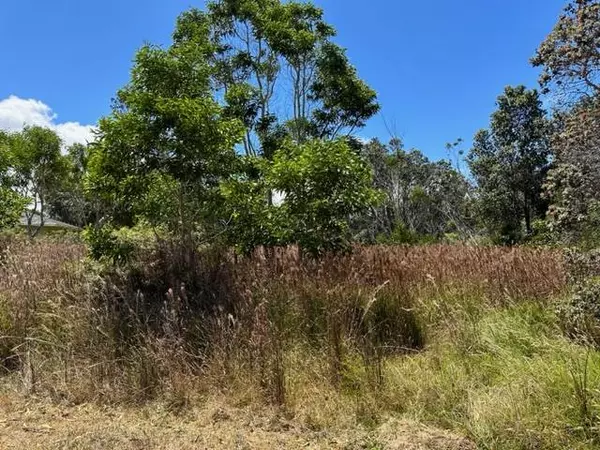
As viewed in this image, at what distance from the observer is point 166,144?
5.89m

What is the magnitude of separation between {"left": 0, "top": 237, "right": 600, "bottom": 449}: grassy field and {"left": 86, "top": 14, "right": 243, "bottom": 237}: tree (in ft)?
2.67

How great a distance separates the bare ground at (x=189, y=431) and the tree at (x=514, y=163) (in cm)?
1939

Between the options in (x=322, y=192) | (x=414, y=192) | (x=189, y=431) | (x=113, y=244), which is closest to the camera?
(x=189, y=431)

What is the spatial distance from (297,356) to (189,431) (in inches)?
45.0

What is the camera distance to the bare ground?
341 cm

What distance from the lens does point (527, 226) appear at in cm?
2147

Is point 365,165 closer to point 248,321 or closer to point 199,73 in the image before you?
point 199,73

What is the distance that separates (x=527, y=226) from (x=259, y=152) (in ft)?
39.6

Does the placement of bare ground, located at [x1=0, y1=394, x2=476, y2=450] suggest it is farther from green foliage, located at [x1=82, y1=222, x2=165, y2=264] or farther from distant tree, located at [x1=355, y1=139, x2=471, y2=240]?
distant tree, located at [x1=355, y1=139, x2=471, y2=240]

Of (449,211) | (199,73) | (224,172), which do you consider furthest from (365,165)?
(449,211)

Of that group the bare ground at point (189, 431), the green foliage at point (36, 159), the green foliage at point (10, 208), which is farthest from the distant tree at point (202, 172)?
the green foliage at point (36, 159)

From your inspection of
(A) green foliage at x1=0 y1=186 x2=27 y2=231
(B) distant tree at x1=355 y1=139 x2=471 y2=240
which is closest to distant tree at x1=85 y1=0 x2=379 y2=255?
(A) green foliage at x1=0 y1=186 x2=27 y2=231

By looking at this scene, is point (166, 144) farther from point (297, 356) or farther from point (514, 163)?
point (514, 163)

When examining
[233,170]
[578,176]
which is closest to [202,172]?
[233,170]
